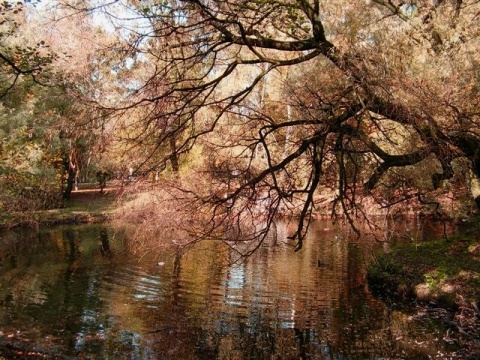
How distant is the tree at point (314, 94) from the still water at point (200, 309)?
4.52 feet

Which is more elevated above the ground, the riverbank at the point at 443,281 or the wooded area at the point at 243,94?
the wooded area at the point at 243,94

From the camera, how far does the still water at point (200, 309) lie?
7.94 metres

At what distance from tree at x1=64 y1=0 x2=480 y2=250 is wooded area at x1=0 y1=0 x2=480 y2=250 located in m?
0.03

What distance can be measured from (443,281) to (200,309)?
5.45m

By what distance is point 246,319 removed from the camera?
962 cm

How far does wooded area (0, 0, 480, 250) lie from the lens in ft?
19.2

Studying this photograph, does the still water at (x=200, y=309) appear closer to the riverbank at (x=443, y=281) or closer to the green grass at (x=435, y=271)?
the riverbank at (x=443, y=281)

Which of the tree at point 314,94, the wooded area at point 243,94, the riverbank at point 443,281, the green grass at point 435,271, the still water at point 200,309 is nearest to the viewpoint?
the wooded area at point 243,94

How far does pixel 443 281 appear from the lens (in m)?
10.8

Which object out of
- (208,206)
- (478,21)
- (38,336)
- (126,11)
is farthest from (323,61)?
(38,336)

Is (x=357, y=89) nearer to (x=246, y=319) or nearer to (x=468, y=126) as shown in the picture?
(x=468, y=126)

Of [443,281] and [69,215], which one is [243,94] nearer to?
[443,281]

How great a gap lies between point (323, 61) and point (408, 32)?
6.56 feet

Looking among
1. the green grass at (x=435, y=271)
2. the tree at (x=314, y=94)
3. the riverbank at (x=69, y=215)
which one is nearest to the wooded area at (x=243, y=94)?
the tree at (x=314, y=94)
